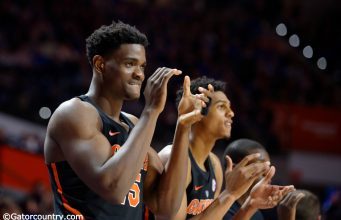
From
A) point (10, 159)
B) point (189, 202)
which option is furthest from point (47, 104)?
point (189, 202)

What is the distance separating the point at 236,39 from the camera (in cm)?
1467

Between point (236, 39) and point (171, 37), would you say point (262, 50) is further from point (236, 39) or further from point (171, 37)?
point (171, 37)

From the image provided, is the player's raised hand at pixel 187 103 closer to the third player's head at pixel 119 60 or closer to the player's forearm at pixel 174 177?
the player's forearm at pixel 174 177

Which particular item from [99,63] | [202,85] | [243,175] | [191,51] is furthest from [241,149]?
[191,51]

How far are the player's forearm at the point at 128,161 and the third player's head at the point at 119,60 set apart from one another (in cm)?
30

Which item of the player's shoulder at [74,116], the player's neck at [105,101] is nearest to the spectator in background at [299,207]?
the player's neck at [105,101]

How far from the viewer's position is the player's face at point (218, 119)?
4375 mm

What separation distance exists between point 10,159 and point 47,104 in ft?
4.34

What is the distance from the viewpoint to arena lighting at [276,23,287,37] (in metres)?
16.2

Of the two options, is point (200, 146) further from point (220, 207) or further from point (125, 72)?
point (125, 72)

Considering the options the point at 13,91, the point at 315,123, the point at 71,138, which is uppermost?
the point at 71,138

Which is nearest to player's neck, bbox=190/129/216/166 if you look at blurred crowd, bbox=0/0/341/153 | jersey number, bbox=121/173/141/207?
jersey number, bbox=121/173/141/207

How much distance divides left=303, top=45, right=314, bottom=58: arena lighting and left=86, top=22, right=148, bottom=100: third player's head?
1289 cm

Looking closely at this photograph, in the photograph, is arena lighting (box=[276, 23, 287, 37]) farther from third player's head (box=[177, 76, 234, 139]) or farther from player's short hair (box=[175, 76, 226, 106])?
third player's head (box=[177, 76, 234, 139])
